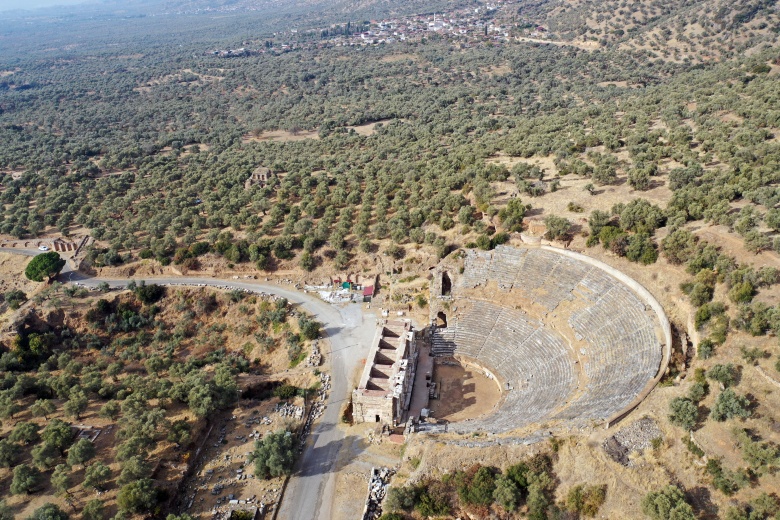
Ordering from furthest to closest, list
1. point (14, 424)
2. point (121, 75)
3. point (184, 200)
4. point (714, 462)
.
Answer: point (121, 75), point (184, 200), point (14, 424), point (714, 462)

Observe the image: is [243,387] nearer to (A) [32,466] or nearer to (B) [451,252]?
(A) [32,466]

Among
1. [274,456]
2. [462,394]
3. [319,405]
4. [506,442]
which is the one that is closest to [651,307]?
[462,394]

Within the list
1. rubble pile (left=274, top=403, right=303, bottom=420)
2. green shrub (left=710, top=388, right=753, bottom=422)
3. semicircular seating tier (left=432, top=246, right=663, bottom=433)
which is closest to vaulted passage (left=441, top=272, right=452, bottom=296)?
semicircular seating tier (left=432, top=246, right=663, bottom=433)

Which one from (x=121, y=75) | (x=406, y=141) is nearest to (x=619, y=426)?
(x=406, y=141)

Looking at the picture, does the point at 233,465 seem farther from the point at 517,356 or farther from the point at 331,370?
the point at 517,356

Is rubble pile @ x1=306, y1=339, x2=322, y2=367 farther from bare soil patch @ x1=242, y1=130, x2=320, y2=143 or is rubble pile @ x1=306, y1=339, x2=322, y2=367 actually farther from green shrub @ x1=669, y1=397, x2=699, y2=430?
bare soil patch @ x1=242, y1=130, x2=320, y2=143

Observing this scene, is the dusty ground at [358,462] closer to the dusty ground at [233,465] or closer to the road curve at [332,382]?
the road curve at [332,382]
